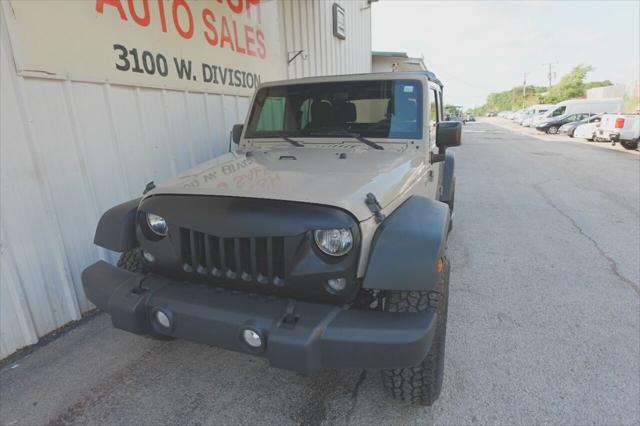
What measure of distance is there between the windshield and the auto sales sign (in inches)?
44.8

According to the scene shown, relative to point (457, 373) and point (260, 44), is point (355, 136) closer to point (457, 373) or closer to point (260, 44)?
point (457, 373)

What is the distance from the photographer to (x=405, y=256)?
1.52m

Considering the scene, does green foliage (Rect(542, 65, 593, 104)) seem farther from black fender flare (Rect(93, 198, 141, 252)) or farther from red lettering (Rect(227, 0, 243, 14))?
black fender flare (Rect(93, 198, 141, 252))

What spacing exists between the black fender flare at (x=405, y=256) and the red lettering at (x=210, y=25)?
354 cm

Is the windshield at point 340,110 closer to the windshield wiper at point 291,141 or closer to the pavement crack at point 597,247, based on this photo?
the windshield wiper at point 291,141

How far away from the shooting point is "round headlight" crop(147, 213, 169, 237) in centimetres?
190

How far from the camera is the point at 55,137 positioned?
2652mm

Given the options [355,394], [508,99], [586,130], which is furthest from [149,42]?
[508,99]

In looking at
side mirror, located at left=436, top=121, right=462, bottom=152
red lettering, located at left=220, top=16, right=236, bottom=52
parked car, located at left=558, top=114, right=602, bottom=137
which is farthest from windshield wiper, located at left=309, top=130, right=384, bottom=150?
parked car, located at left=558, top=114, right=602, bottom=137

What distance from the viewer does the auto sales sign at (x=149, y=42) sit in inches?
99.0

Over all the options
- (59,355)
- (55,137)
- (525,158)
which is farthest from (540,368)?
(525,158)

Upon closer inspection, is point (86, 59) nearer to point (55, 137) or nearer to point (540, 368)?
point (55, 137)

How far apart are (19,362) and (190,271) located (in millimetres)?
1604

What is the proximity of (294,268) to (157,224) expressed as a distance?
806 millimetres
